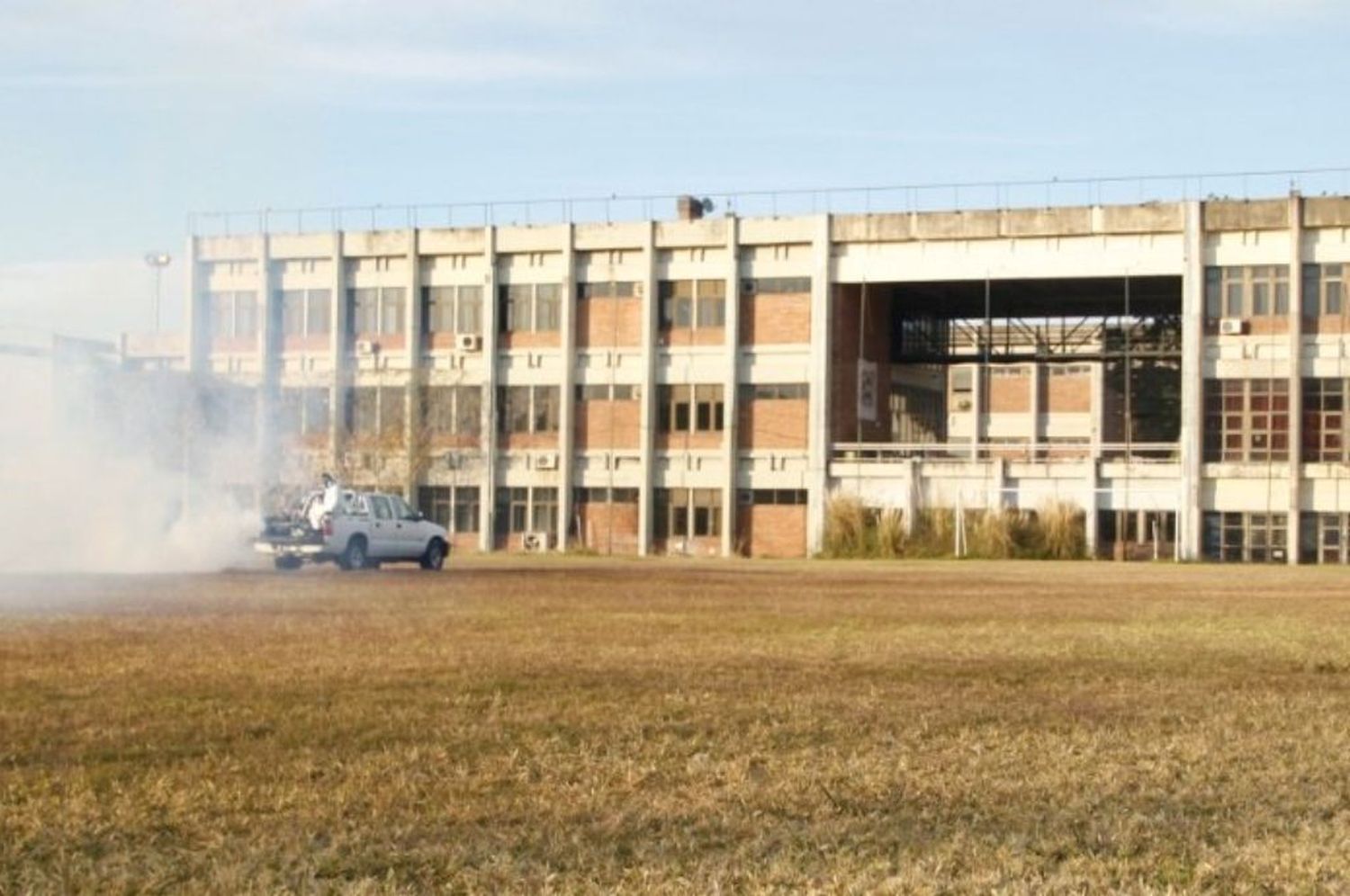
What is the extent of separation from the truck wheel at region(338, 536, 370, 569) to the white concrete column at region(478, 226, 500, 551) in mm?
42691

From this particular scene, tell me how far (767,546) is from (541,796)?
79807mm

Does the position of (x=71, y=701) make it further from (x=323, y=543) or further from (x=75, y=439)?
(x=323, y=543)

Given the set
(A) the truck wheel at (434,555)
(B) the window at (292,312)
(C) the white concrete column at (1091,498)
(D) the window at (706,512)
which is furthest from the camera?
(B) the window at (292,312)

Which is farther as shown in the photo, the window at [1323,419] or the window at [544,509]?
Answer: the window at [544,509]

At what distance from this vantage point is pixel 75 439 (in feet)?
143

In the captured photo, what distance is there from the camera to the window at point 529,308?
97125 mm

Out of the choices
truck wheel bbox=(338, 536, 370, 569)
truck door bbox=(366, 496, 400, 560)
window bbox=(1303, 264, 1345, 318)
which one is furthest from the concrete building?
truck wheel bbox=(338, 536, 370, 569)

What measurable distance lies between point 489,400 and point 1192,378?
31.3 m

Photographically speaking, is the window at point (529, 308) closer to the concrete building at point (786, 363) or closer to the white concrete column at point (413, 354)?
the concrete building at point (786, 363)

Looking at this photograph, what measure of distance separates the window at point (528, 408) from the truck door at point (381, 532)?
4158 centimetres

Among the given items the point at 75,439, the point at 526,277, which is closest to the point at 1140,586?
the point at 75,439

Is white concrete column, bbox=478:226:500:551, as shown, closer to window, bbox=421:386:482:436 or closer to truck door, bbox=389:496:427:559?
window, bbox=421:386:482:436

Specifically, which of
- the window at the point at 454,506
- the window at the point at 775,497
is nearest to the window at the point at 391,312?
the window at the point at 454,506

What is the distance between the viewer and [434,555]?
57.3 m
